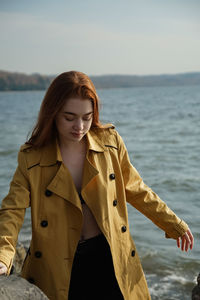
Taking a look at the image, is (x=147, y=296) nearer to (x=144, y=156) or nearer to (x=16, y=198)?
(x=16, y=198)

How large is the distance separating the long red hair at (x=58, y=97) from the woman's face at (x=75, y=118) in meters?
0.03

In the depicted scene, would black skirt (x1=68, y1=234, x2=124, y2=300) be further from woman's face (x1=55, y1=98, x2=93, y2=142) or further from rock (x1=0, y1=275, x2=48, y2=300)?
woman's face (x1=55, y1=98, x2=93, y2=142)

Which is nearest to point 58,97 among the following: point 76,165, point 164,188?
point 76,165

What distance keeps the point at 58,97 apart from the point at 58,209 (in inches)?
25.6

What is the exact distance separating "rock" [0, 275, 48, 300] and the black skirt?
1.33ft

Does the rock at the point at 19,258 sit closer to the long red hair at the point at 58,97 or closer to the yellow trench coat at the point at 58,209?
the yellow trench coat at the point at 58,209

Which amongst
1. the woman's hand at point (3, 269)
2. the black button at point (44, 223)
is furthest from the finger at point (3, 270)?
the black button at point (44, 223)

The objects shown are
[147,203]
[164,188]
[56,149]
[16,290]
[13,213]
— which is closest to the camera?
[16,290]

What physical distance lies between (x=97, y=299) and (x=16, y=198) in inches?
33.1

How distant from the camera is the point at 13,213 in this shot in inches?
95.3

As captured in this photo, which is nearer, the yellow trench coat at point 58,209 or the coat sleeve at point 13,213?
the coat sleeve at point 13,213

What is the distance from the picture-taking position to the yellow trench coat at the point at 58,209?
8.20 feet

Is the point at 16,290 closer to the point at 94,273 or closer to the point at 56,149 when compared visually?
the point at 94,273

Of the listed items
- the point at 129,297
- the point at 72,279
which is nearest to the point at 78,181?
the point at 72,279
